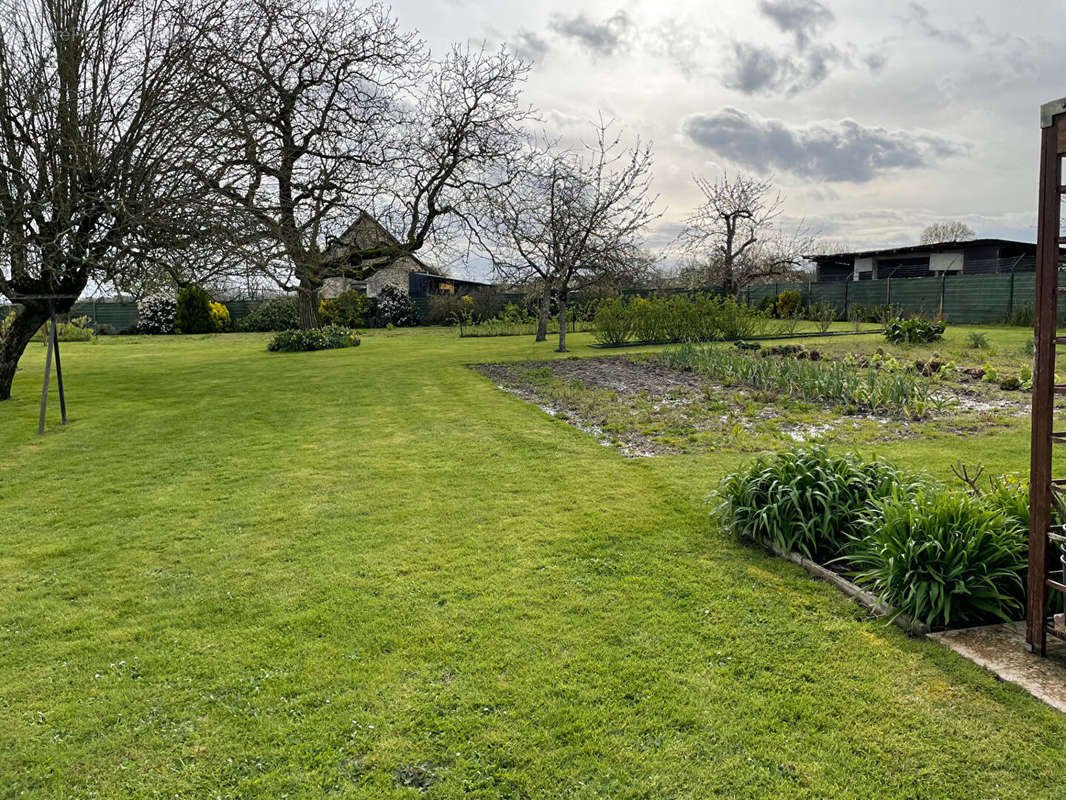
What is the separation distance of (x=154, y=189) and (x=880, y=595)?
11461 mm

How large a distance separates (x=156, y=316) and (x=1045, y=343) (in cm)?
3206

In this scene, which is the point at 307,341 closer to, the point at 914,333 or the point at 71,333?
the point at 71,333

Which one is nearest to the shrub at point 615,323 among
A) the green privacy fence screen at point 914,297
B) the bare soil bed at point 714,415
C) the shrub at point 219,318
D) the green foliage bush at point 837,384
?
the green privacy fence screen at point 914,297

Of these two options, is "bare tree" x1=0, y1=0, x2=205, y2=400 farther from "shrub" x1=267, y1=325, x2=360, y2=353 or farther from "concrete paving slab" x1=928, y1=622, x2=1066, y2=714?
"concrete paving slab" x1=928, y1=622, x2=1066, y2=714

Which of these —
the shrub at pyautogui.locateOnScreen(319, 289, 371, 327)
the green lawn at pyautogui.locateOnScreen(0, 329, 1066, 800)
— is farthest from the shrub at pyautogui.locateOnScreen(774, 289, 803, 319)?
the green lawn at pyautogui.locateOnScreen(0, 329, 1066, 800)

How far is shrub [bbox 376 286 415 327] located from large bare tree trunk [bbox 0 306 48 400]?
19594 millimetres

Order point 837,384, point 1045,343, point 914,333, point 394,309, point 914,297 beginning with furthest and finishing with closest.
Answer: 1. point 394,309
2. point 914,297
3. point 914,333
4. point 837,384
5. point 1045,343

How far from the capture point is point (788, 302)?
28.3 m

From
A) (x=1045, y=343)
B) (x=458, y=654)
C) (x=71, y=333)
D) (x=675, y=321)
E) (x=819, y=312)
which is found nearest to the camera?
(x=1045, y=343)

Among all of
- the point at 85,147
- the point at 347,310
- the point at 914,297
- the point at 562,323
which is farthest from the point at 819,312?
the point at 85,147

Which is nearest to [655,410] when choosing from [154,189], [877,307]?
[154,189]

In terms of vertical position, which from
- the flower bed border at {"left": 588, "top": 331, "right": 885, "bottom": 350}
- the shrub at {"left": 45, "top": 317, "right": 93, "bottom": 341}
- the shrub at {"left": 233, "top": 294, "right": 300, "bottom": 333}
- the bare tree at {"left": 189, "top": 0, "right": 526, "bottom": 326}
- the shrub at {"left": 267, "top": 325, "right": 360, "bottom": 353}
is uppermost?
the bare tree at {"left": 189, "top": 0, "right": 526, "bottom": 326}

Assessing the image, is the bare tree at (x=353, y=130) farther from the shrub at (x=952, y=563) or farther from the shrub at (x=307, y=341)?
the shrub at (x=952, y=563)

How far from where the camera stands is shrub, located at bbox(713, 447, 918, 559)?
12.9ft
